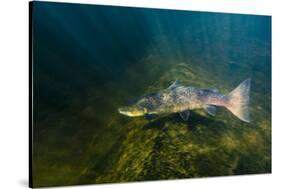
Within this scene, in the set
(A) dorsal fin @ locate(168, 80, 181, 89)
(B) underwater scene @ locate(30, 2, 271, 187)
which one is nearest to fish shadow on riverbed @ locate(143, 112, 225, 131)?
(B) underwater scene @ locate(30, 2, 271, 187)

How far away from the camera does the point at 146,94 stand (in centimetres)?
704

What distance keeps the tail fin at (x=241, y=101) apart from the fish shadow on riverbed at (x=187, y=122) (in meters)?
0.22

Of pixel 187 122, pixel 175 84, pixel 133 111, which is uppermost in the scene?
pixel 175 84

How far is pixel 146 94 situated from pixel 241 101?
46.0 inches

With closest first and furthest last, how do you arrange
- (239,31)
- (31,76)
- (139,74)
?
1. (31,76)
2. (139,74)
3. (239,31)

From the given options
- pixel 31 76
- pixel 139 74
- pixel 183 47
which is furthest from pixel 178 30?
pixel 31 76

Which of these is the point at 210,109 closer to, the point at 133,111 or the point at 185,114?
the point at 185,114

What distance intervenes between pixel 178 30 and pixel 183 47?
19 centimetres

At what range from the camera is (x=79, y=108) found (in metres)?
6.77

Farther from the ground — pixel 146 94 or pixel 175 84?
pixel 175 84

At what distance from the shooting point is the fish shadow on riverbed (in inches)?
279

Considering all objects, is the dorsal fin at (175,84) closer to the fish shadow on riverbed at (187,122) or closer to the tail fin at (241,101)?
the fish shadow on riverbed at (187,122)

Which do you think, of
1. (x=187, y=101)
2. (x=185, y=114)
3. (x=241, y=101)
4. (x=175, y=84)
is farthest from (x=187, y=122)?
(x=241, y=101)

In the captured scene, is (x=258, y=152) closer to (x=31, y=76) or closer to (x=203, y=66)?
(x=203, y=66)
